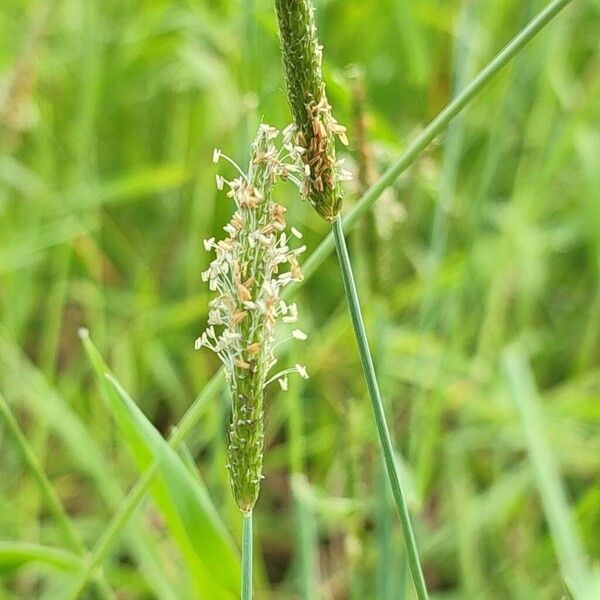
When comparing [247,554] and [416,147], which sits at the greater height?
[416,147]

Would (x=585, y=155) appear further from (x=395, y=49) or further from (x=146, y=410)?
(x=146, y=410)

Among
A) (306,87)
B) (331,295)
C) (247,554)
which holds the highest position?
(331,295)

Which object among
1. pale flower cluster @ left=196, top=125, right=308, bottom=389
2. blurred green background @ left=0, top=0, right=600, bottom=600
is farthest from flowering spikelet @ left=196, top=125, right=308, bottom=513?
blurred green background @ left=0, top=0, right=600, bottom=600

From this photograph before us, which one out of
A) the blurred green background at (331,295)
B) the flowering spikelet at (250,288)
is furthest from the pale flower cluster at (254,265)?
the blurred green background at (331,295)

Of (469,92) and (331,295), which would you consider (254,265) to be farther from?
(331,295)

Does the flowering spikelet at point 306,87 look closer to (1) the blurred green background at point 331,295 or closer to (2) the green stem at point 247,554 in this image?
(2) the green stem at point 247,554

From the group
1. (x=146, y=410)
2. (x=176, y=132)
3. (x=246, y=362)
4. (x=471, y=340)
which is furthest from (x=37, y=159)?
(x=246, y=362)

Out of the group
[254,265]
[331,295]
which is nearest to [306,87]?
[254,265]
